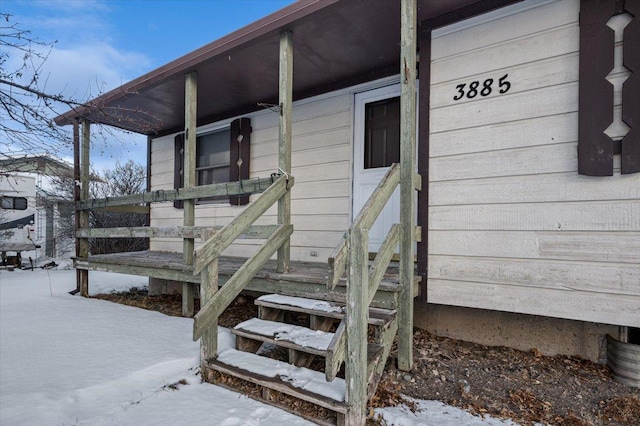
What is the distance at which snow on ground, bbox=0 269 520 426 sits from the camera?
2.00 metres

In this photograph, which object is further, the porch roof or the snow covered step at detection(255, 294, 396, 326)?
the porch roof

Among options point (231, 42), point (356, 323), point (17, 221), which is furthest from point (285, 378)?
point (17, 221)

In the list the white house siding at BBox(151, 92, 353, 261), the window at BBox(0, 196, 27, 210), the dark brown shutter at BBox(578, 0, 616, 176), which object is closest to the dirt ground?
the dark brown shutter at BBox(578, 0, 616, 176)

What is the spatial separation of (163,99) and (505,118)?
4.45 metres

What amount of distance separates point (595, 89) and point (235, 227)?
270cm

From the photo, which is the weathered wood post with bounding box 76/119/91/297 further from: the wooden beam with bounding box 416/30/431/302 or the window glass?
the wooden beam with bounding box 416/30/431/302

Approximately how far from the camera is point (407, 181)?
259 cm

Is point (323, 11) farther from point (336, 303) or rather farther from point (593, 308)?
point (593, 308)

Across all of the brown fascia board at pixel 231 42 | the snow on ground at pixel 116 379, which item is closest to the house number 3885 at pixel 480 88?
the brown fascia board at pixel 231 42

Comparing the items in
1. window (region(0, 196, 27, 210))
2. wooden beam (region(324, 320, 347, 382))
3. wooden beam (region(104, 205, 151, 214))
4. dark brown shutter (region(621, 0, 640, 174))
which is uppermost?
dark brown shutter (region(621, 0, 640, 174))

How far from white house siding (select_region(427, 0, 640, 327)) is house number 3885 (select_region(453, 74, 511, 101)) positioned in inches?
1.2

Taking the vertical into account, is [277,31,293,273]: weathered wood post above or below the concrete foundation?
above

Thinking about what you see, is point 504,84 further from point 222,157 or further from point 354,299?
point 222,157

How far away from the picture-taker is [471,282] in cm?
280
